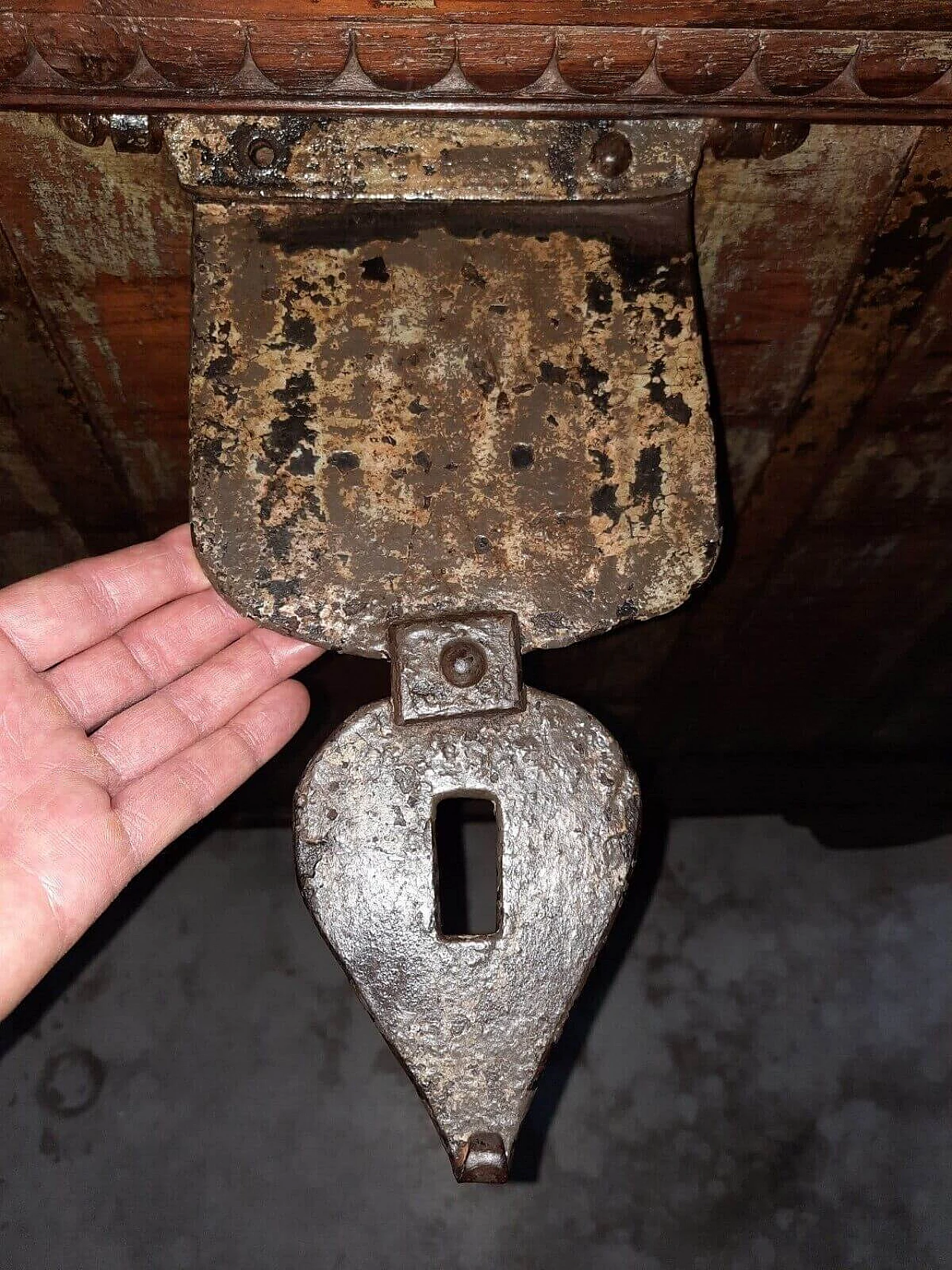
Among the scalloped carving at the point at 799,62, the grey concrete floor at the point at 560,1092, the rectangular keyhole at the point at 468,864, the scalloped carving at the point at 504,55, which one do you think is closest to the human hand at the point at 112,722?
the scalloped carving at the point at 504,55

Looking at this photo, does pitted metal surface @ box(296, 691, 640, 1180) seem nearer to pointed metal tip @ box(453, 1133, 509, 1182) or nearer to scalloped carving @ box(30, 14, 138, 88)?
pointed metal tip @ box(453, 1133, 509, 1182)

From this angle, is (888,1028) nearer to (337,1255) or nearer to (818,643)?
(818,643)

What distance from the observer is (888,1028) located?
205 centimetres

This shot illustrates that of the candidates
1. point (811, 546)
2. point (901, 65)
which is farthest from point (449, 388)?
point (811, 546)

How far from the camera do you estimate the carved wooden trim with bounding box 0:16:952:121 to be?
580 mm

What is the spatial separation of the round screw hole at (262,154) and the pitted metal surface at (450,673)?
0.36 m

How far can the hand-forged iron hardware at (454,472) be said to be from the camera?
612 mm

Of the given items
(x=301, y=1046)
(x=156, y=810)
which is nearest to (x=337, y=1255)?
(x=301, y=1046)

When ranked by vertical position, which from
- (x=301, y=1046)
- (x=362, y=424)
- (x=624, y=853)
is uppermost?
(x=362, y=424)

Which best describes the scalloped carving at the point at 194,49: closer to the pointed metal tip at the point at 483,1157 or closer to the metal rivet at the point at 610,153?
the metal rivet at the point at 610,153

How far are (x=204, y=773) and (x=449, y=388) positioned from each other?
0.50 metres

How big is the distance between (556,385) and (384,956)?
1.46ft

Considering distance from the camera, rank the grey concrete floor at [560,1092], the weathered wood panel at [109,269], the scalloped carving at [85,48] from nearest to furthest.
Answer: the scalloped carving at [85,48], the weathered wood panel at [109,269], the grey concrete floor at [560,1092]

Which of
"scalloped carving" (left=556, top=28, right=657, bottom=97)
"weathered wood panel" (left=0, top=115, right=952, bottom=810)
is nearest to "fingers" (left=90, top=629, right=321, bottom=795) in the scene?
"weathered wood panel" (left=0, top=115, right=952, bottom=810)
